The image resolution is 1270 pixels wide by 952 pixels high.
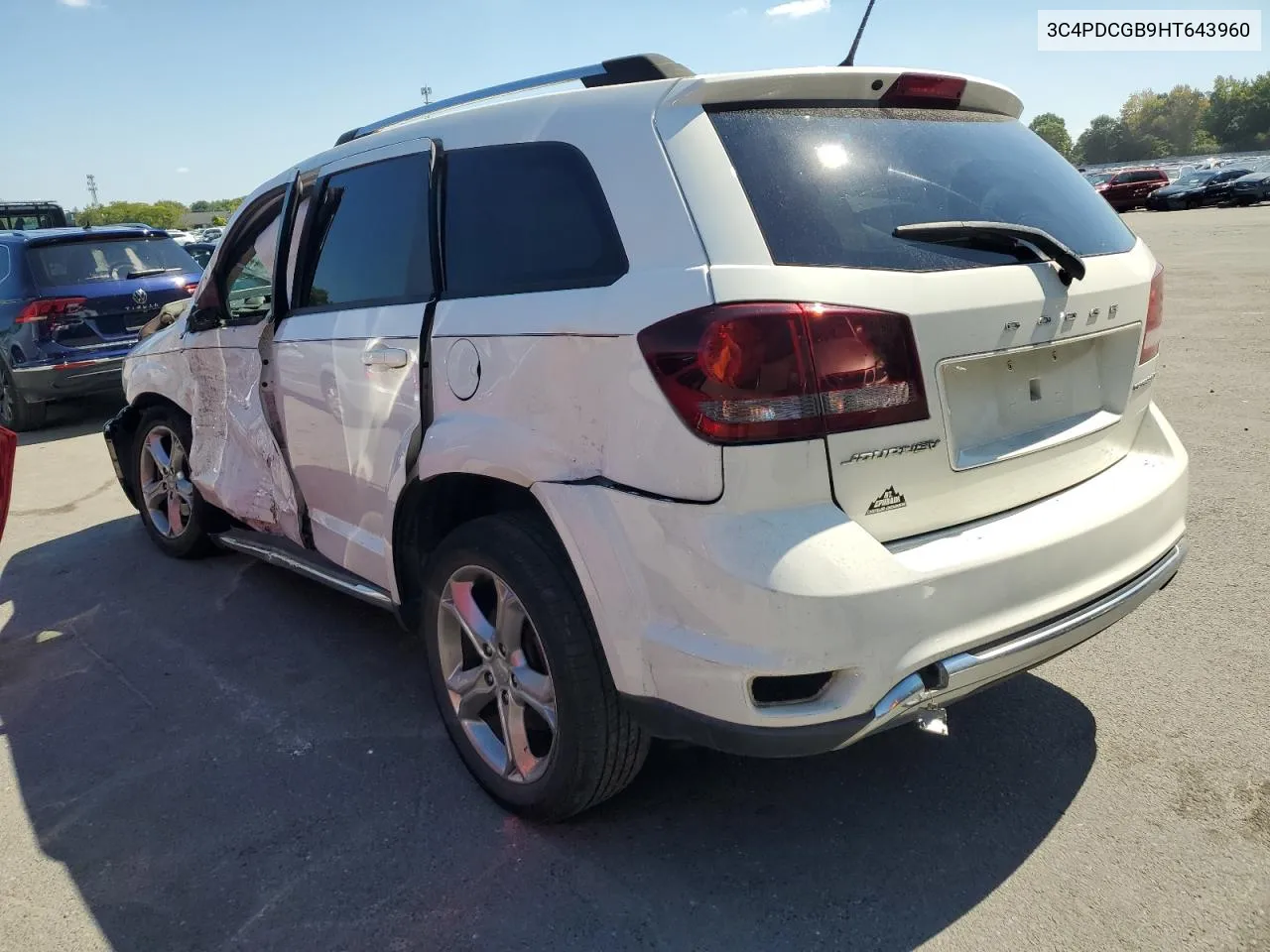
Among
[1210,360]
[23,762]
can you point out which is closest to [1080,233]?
[23,762]

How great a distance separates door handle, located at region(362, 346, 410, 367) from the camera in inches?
116

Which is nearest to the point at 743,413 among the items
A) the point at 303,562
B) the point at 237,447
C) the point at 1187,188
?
the point at 303,562

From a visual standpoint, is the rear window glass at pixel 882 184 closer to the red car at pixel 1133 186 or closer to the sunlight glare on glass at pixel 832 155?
the sunlight glare on glass at pixel 832 155

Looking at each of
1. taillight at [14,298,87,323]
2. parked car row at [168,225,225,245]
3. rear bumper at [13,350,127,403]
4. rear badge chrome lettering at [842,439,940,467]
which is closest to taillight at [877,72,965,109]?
rear badge chrome lettering at [842,439,940,467]

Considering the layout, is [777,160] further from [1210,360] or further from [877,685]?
[1210,360]

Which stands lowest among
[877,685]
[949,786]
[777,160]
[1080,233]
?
[949,786]

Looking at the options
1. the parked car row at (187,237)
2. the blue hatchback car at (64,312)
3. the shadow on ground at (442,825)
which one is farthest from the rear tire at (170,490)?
the blue hatchback car at (64,312)

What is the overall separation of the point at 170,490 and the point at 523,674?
322 cm

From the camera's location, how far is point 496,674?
278cm

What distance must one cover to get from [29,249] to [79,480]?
117 inches

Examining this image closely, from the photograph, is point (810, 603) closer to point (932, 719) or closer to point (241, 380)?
point (932, 719)

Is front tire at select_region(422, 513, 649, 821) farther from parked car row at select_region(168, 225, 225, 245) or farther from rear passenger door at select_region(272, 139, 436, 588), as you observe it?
parked car row at select_region(168, 225, 225, 245)

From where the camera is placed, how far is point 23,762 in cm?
327

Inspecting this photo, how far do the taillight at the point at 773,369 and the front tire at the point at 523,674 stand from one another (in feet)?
2.06
